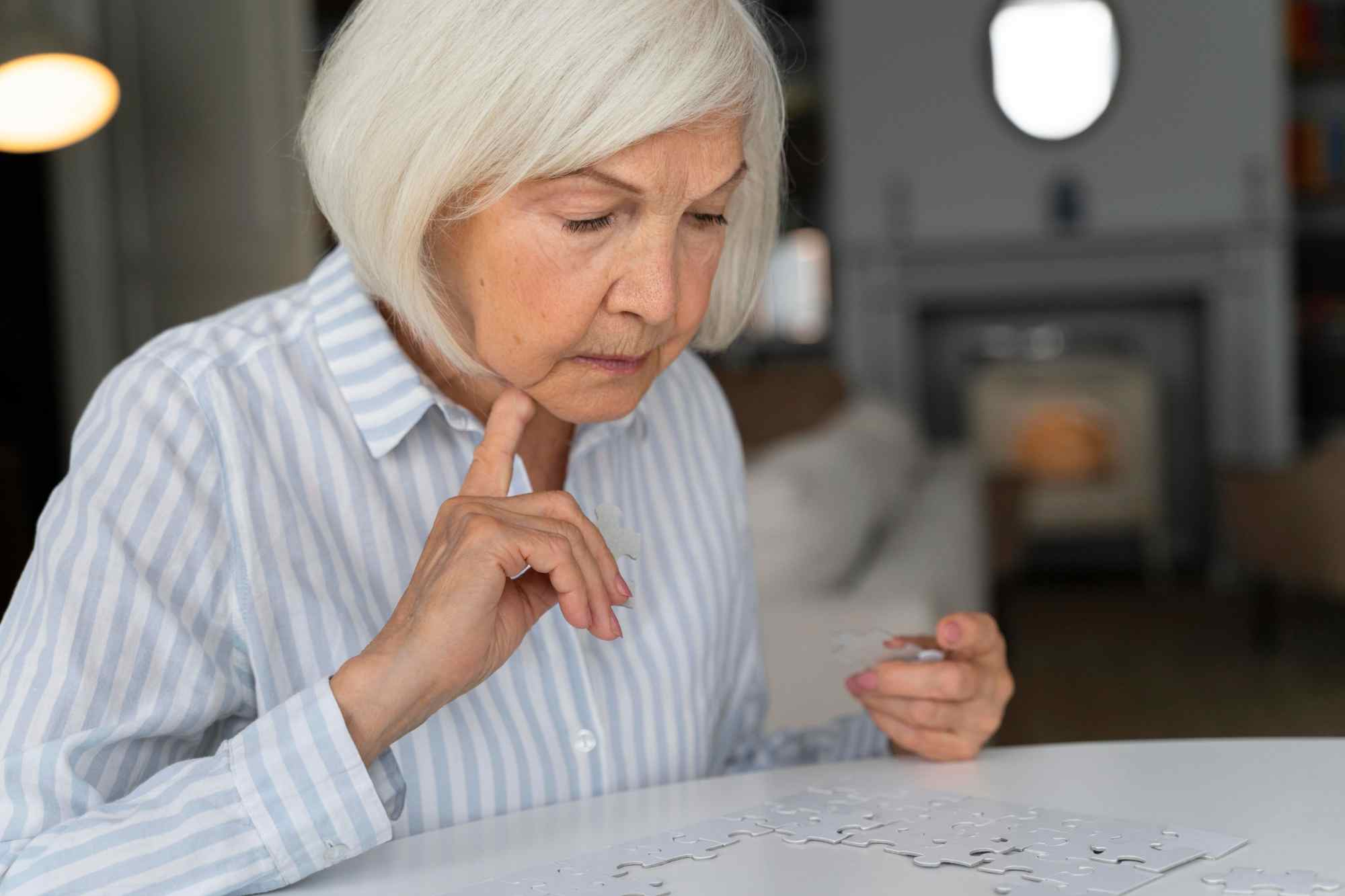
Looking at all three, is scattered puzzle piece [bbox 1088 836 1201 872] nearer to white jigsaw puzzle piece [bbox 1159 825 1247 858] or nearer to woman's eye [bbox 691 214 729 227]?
white jigsaw puzzle piece [bbox 1159 825 1247 858]

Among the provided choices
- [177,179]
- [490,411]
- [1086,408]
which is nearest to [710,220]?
[490,411]

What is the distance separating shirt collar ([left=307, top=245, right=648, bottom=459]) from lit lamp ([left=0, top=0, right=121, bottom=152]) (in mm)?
1940

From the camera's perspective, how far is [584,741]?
42.2 inches

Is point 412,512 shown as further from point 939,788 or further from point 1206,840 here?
point 1206,840

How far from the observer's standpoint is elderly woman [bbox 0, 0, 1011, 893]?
0.81 meters

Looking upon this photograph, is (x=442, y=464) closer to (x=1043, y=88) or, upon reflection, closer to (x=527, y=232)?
(x=527, y=232)

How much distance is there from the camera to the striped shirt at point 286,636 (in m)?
0.80

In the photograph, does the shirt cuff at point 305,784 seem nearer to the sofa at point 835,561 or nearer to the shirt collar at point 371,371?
the shirt collar at point 371,371

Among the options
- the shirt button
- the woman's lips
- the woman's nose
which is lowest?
the shirt button

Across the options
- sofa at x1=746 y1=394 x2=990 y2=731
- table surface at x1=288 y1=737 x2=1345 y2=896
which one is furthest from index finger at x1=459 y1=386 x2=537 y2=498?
sofa at x1=746 y1=394 x2=990 y2=731

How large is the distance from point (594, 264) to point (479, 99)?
0.12 m

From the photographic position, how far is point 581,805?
38.7 inches

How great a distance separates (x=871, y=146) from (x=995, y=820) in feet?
20.3

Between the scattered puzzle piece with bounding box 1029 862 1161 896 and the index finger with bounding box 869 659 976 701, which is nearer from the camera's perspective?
the scattered puzzle piece with bounding box 1029 862 1161 896
